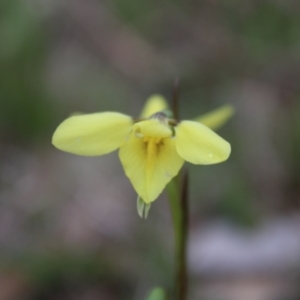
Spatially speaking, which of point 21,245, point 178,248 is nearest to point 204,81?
point 21,245

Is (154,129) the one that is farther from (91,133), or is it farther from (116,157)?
(116,157)

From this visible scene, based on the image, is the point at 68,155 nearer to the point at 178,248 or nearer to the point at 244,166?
the point at 244,166

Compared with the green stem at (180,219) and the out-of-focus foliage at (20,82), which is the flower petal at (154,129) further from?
the out-of-focus foliage at (20,82)

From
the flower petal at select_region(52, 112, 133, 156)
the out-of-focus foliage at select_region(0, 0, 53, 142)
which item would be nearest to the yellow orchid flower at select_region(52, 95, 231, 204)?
the flower petal at select_region(52, 112, 133, 156)

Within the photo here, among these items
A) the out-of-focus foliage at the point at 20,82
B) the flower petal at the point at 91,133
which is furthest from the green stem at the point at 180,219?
the out-of-focus foliage at the point at 20,82

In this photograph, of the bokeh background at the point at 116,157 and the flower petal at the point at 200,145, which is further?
the bokeh background at the point at 116,157

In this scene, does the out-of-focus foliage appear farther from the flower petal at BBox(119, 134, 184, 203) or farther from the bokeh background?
the flower petal at BBox(119, 134, 184, 203)

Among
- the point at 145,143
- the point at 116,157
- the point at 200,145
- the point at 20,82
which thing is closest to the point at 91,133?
the point at 145,143
